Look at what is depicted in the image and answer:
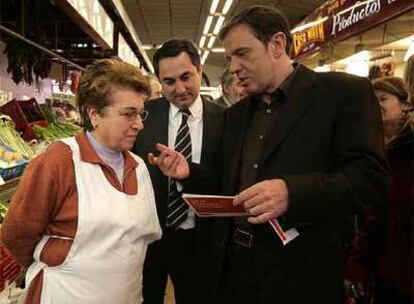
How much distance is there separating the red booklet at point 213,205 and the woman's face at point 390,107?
1.41 metres

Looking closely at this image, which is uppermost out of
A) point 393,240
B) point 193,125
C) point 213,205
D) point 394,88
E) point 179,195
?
point 394,88

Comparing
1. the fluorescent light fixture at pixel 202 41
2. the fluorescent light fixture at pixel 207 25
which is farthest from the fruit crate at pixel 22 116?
the fluorescent light fixture at pixel 202 41

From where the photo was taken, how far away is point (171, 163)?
2.04 meters

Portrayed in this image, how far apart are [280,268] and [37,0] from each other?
8.62 feet

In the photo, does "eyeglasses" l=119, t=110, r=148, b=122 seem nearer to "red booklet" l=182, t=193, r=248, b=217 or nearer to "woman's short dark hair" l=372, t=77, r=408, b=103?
"red booklet" l=182, t=193, r=248, b=217

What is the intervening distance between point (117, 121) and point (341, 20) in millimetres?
4930

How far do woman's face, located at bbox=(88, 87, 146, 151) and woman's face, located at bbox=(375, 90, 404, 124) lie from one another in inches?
58.5

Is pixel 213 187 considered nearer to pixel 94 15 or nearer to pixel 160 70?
pixel 160 70

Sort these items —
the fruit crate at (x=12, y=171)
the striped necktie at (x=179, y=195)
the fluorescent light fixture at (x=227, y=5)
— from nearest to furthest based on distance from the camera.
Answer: the fruit crate at (x=12, y=171) → the striped necktie at (x=179, y=195) → the fluorescent light fixture at (x=227, y=5)

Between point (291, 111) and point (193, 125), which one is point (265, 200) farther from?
point (193, 125)

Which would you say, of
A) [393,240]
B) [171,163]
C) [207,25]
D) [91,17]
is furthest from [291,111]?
[207,25]

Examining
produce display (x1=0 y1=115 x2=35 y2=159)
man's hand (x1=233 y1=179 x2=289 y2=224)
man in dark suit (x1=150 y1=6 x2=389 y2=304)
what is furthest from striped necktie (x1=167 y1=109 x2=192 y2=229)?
man's hand (x1=233 y1=179 x2=289 y2=224)

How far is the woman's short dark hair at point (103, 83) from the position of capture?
188 centimetres

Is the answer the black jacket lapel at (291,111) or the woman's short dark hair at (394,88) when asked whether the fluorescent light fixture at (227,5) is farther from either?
the black jacket lapel at (291,111)
